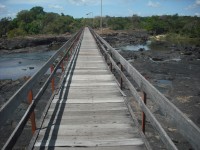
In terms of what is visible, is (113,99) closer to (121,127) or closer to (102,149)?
(121,127)

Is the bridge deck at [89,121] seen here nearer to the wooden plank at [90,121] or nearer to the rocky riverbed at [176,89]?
the wooden plank at [90,121]

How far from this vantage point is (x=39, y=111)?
11531 mm

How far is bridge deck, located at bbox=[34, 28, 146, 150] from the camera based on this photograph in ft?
14.6

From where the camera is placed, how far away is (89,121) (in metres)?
5.44

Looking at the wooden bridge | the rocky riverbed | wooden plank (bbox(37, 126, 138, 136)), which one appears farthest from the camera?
the rocky riverbed

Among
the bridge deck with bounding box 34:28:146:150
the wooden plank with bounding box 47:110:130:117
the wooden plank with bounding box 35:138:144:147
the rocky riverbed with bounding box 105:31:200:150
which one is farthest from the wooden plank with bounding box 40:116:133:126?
the rocky riverbed with bounding box 105:31:200:150

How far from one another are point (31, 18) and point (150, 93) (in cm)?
12789

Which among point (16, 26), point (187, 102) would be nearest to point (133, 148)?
point (187, 102)

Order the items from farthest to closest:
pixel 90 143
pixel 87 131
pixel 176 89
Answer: pixel 176 89 < pixel 87 131 < pixel 90 143

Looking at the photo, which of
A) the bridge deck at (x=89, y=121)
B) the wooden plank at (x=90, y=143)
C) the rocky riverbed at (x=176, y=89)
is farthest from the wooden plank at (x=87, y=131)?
the rocky riverbed at (x=176, y=89)

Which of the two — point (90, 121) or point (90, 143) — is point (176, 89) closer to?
point (90, 121)

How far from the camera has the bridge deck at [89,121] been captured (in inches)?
175

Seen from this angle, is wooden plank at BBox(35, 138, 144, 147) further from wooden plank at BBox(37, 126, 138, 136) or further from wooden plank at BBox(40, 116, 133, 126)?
wooden plank at BBox(40, 116, 133, 126)

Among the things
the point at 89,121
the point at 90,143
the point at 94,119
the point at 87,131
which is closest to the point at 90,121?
the point at 89,121
